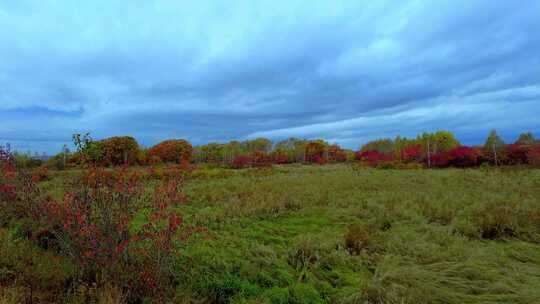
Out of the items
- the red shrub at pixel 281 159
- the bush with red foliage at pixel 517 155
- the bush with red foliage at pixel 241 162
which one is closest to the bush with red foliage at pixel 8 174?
the bush with red foliage at pixel 241 162

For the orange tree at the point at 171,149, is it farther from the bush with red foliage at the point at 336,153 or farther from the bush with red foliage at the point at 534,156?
the bush with red foliage at the point at 534,156

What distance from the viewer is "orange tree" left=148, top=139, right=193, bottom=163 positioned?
34.5 meters

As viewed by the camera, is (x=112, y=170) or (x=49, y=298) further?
(x=112, y=170)

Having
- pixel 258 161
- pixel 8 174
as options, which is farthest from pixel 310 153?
pixel 8 174

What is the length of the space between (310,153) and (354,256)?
4172 centimetres

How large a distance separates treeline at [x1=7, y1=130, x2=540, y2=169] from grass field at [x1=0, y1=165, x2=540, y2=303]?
4.94 ft

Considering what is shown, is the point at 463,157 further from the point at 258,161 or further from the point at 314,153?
the point at 314,153

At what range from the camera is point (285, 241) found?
203 inches

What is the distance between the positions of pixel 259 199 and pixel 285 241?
3.36 metres

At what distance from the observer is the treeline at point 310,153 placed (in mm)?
4104

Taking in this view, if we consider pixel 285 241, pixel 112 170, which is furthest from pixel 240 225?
pixel 112 170

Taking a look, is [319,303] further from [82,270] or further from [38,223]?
[38,223]

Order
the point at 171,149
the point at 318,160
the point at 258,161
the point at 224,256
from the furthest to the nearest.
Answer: the point at 318,160 < the point at 171,149 < the point at 258,161 < the point at 224,256

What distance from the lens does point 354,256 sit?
4336 mm
